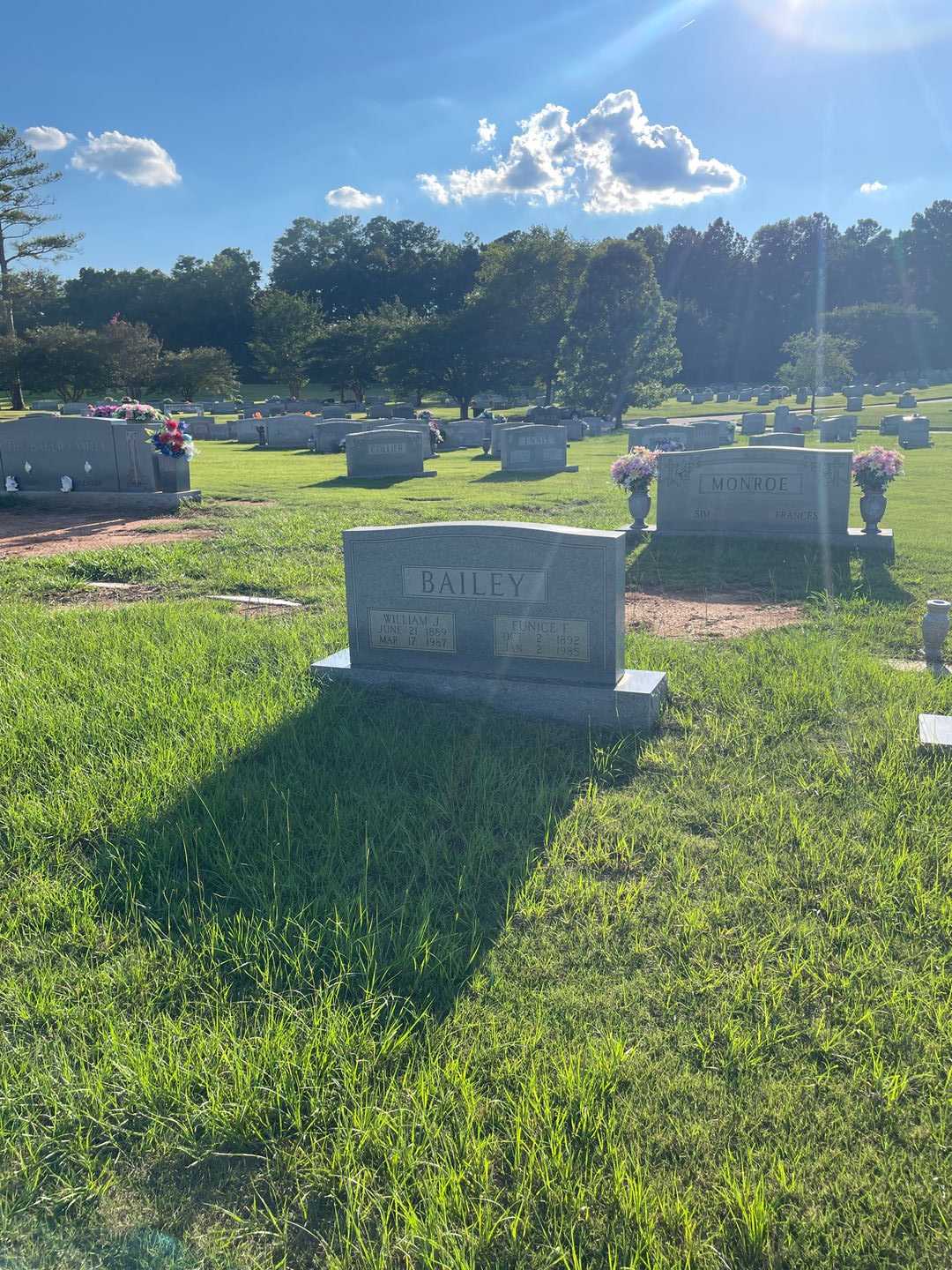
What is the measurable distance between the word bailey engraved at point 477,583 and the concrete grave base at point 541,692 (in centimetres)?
50

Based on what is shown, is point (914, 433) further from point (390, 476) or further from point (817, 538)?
point (817, 538)

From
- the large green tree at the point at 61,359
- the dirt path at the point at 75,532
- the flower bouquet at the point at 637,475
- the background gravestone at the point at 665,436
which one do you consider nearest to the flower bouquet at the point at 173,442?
the dirt path at the point at 75,532

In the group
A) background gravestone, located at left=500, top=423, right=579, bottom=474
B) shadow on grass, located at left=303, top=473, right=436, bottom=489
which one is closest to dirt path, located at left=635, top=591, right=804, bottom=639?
shadow on grass, located at left=303, top=473, right=436, bottom=489

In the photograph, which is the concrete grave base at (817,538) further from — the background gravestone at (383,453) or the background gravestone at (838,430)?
the background gravestone at (838,430)

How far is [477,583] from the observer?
5.32 meters

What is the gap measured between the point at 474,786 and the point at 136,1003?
1812mm

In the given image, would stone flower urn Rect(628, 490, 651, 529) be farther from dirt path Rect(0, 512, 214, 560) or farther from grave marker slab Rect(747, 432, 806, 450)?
grave marker slab Rect(747, 432, 806, 450)

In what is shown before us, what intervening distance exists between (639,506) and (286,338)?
51656 mm

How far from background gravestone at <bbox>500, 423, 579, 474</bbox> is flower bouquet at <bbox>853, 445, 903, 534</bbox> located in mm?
11230

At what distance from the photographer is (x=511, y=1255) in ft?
6.50

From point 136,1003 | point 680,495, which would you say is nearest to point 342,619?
point 136,1003

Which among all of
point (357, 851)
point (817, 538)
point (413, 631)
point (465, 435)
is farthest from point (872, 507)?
point (465, 435)

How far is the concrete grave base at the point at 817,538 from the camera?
33.4 ft

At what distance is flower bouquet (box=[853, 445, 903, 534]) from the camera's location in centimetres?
1023
